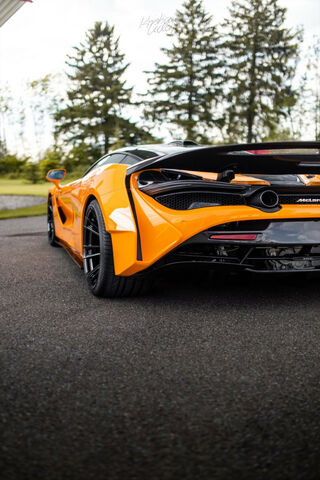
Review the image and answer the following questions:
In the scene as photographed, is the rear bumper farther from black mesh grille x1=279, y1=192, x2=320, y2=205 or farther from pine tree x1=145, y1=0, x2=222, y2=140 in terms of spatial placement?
pine tree x1=145, y1=0, x2=222, y2=140

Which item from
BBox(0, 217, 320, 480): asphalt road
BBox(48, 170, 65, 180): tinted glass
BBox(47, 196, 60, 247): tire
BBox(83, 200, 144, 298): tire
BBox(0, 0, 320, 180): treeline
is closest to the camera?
BBox(0, 217, 320, 480): asphalt road

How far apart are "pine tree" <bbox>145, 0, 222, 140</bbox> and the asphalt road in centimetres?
3781

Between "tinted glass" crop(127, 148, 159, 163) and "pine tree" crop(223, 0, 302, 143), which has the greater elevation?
"pine tree" crop(223, 0, 302, 143)

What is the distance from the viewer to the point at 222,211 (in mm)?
2740

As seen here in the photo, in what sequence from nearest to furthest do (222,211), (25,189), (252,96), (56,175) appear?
(222,211) → (56,175) → (25,189) → (252,96)

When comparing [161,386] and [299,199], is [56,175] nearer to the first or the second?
[299,199]

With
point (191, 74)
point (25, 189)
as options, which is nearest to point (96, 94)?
point (191, 74)

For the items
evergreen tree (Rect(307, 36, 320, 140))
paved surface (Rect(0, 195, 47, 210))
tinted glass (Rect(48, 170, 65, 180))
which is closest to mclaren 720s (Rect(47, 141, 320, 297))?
tinted glass (Rect(48, 170, 65, 180))

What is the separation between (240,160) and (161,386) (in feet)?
4.90

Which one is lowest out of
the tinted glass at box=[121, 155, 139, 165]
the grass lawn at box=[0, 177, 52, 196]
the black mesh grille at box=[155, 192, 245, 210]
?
the grass lawn at box=[0, 177, 52, 196]

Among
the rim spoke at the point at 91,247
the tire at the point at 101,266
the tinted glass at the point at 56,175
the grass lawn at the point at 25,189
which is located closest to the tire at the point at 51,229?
the tinted glass at the point at 56,175

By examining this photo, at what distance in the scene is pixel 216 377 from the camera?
6.29 ft

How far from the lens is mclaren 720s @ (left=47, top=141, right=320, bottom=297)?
2.75 metres

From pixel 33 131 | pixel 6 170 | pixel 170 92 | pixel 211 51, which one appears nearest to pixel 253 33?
pixel 211 51
